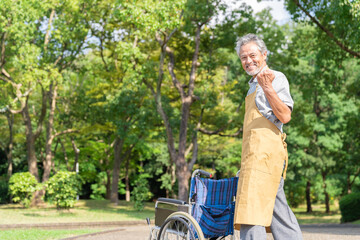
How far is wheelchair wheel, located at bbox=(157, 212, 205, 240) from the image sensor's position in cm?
370

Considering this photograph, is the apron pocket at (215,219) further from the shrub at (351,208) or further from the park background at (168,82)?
the shrub at (351,208)

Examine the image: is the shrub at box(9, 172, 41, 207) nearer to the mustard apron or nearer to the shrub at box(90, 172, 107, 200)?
the shrub at box(90, 172, 107, 200)

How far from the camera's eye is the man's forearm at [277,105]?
2963 mm

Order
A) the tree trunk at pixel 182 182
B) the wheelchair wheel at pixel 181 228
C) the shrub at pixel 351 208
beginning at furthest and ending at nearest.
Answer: the tree trunk at pixel 182 182 < the shrub at pixel 351 208 < the wheelchair wheel at pixel 181 228

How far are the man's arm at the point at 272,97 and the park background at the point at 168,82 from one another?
8.84 metres

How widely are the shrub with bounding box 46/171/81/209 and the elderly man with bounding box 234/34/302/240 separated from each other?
1438 centimetres

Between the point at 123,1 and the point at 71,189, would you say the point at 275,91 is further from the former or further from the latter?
the point at 71,189

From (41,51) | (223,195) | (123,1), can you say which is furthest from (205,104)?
(223,195)

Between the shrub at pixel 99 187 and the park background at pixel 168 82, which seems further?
the shrub at pixel 99 187

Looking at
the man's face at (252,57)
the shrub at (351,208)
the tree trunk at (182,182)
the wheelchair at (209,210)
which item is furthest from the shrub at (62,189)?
the man's face at (252,57)

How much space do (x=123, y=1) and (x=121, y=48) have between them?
2.42 metres

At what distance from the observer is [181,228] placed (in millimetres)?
4055

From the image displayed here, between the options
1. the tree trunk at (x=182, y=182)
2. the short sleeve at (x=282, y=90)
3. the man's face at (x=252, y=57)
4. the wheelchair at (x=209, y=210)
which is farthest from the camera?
the tree trunk at (x=182, y=182)

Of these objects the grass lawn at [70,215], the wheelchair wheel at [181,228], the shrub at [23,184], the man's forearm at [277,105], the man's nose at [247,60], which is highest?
the man's nose at [247,60]
